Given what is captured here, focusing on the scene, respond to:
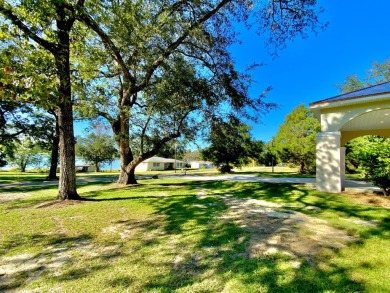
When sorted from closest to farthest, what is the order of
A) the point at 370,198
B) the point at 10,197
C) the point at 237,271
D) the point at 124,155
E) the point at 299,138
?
the point at 237,271 → the point at 370,198 → the point at 10,197 → the point at 124,155 → the point at 299,138

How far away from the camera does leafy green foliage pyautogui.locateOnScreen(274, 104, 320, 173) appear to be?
1939 cm

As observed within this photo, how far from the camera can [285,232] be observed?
13.2ft

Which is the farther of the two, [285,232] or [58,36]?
[58,36]

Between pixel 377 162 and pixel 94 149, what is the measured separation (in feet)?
141

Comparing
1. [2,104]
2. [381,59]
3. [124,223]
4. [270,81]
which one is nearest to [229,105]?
[270,81]

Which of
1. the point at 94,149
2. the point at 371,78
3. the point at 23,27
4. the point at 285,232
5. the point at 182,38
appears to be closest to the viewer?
the point at 285,232

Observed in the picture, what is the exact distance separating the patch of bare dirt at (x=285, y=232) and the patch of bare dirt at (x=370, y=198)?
2.64 meters

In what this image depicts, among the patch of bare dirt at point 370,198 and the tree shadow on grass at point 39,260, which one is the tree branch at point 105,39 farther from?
the patch of bare dirt at point 370,198

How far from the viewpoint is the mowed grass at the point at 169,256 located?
99.3 inches

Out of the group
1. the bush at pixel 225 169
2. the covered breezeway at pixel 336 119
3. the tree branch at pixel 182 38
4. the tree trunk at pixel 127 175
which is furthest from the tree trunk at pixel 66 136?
the bush at pixel 225 169

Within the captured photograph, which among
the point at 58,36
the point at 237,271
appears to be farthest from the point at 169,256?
the point at 58,36

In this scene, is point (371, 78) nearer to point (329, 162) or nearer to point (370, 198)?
point (329, 162)

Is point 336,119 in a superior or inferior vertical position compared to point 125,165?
superior

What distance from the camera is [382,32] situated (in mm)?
17375
